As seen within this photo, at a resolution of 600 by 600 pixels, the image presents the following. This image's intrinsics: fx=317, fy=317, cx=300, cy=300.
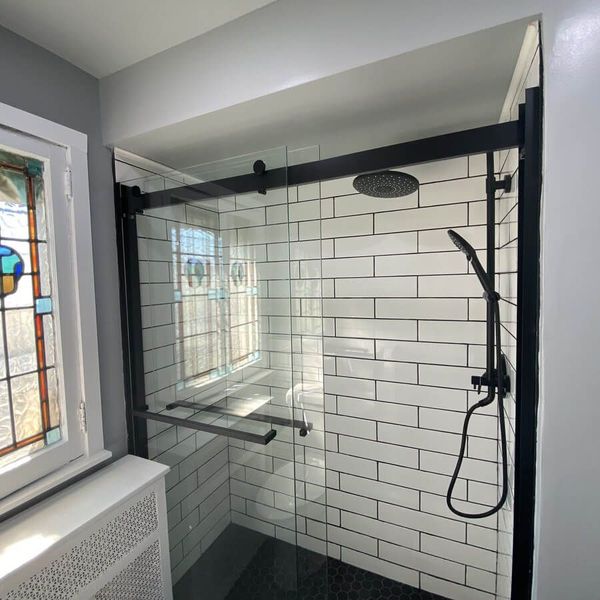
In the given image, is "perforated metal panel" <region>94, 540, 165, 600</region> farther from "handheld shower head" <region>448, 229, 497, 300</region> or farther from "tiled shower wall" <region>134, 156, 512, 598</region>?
"handheld shower head" <region>448, 229, 497, 300</region>

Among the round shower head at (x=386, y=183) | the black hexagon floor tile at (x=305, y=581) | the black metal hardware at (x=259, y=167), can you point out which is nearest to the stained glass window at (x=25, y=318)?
the black metal hardware at (x=259, y=167)

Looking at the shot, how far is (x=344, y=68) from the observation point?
88 centimetres

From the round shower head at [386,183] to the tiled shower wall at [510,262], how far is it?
0.33 meters

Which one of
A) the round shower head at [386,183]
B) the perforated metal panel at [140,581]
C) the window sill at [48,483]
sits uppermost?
the round shower head at [386,183]

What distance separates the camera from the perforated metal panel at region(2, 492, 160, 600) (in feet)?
2.97

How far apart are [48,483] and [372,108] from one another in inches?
67.4

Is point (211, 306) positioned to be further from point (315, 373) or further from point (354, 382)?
point (354, 382)

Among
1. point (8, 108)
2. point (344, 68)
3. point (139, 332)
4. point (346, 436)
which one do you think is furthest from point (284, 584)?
point (8, 108)

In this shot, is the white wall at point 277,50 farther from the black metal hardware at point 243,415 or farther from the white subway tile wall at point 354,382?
the black metal hardware at point 243,415

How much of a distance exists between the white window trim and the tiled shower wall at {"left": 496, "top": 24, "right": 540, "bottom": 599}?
4.84 ft

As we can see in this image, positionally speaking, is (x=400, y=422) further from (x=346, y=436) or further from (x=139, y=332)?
(x=139, y=332)

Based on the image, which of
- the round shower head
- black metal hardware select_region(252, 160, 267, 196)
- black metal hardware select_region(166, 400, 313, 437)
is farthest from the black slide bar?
black metal hardware select_region(166, 400, 313, 437)

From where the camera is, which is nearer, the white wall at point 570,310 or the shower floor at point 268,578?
the white wall at point 570,310

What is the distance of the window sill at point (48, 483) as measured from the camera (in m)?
1.02
